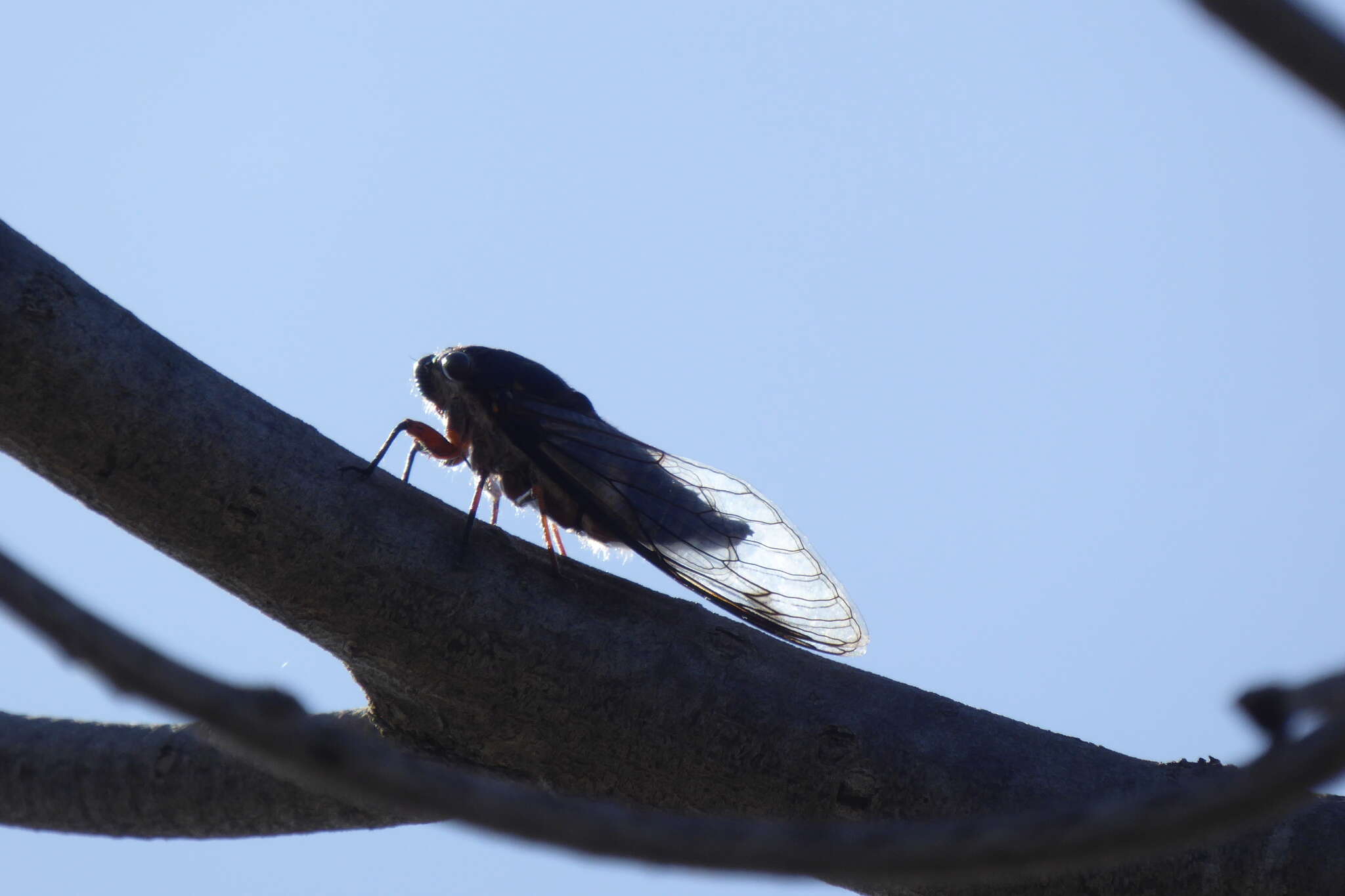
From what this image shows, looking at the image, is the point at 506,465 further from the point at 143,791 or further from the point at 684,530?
the point at 143,791

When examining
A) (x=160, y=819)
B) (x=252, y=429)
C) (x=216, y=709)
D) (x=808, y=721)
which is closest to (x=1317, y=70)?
(x=216, y=709)

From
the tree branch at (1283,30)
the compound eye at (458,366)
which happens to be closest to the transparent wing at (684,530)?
the compound eye at (458,366)

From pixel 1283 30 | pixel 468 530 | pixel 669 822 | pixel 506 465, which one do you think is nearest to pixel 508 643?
pixel 468 530

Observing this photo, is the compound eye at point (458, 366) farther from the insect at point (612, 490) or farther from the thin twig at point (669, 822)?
the thin twig at point (669, 822)

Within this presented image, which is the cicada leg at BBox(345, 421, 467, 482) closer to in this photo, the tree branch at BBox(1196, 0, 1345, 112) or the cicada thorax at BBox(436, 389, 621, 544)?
the cicada thorax at BBox(436, 389, 621, 544)

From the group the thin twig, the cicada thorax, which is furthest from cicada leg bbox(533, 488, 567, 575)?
the thin twig

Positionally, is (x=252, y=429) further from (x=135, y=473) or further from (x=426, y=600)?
(x=426, y=600)
